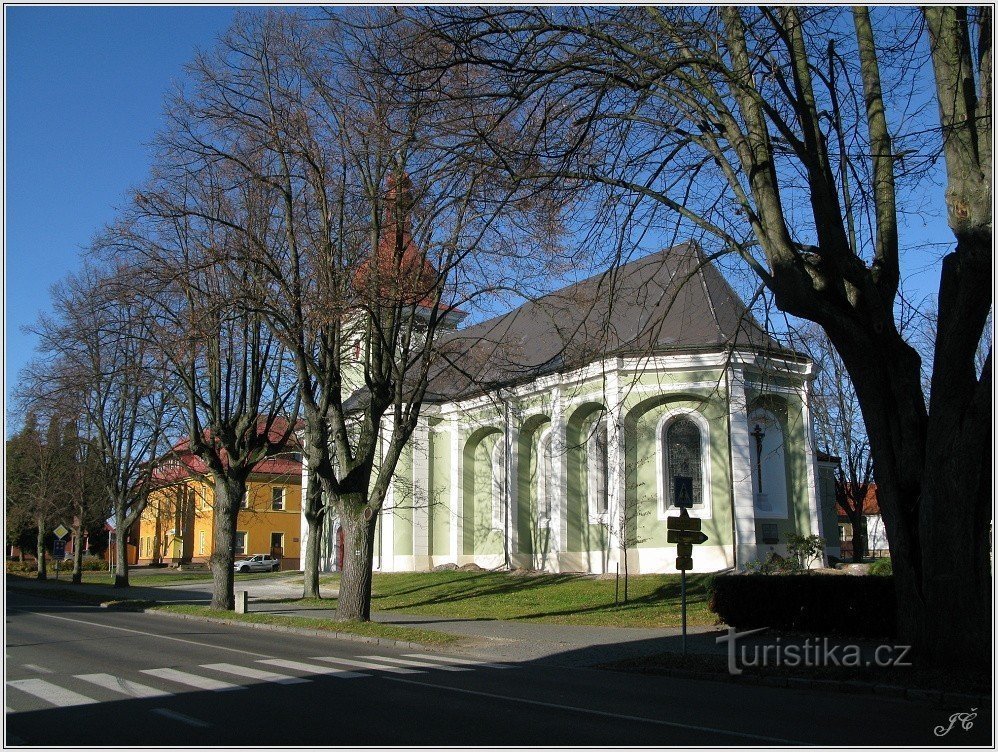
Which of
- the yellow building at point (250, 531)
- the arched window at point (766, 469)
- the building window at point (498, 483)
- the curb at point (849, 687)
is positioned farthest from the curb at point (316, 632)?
the yellow building at point (250, 531)

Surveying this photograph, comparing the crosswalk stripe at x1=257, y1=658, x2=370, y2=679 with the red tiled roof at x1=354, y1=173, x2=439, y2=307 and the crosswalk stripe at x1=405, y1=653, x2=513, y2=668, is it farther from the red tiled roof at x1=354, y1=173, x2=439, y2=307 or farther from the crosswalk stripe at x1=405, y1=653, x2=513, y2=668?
the red tiled roof at x1=354, y1=173, x2=439, y2=307

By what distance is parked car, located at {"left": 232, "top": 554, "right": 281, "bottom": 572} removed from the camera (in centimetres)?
5475

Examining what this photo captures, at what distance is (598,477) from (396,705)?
2303 cm

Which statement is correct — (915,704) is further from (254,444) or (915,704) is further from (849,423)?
(849,423)

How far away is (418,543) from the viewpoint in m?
38.8

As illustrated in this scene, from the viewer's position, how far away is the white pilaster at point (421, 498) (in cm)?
3856

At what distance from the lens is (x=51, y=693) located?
965 cm

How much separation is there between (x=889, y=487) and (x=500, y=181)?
6646mm

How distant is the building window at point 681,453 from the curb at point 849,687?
56.7ft

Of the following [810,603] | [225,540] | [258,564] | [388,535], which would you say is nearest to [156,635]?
[225,540]

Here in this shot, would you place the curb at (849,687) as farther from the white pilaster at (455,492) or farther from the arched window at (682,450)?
the white pilaster at (455,492)

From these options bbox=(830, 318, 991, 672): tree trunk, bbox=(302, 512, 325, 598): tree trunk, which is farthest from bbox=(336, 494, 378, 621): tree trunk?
bbox=(830, 318, 991, 672): tree trunk

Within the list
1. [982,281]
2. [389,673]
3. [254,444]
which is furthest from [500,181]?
[254,444]

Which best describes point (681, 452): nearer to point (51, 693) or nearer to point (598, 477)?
point (598, 477)
